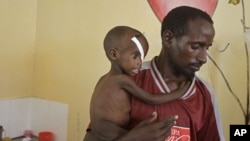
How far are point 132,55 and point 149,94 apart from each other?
0.39 ft

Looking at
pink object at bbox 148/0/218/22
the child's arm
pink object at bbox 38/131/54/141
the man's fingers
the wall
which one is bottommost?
pink object at bbox 38/131/54/141

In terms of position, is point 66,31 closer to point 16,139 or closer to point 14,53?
point 14,53

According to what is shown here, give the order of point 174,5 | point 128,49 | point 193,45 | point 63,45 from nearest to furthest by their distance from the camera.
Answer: point 193,45
point 128,49
point 174,5
point 63,45

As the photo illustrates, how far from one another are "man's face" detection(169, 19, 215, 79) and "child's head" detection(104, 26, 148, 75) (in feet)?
0.34

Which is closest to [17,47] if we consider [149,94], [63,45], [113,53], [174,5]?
[63,45]

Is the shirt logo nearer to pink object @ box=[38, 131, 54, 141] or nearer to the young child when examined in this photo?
the young child

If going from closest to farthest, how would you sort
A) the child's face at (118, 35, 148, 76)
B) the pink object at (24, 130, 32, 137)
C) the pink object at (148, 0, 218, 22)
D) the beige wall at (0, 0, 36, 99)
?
the child's face at (118, 35, 148, 76)
the pink object at (148, 0, 218, 22)
the beige wall at (0, 0, 36, 99)
the pink object at (24, 130, 32, 137)

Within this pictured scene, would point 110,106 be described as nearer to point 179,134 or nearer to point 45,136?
point 179,134

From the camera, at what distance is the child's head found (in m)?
0.77

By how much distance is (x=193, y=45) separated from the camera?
0.67m

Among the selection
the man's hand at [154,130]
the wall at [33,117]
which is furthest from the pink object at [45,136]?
the man's hand at [154,130]

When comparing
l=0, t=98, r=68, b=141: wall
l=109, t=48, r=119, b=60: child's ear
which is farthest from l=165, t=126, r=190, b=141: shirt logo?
l=0, t=98, r=68, b=141: wall

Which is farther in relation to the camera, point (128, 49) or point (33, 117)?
point (33, 117)

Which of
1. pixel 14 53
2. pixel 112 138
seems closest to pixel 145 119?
pixel 112 138
